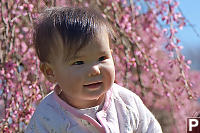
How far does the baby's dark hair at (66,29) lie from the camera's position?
A: 6.00 ft

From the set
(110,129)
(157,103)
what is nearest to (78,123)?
(110,129)

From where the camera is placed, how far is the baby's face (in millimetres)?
1808

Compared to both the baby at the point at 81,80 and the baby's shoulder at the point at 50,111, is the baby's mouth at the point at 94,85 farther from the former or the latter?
the baby's shoulder at the point at 50,111

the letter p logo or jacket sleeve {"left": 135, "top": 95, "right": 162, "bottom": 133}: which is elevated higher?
jacket sleeve {"left": 135, "top": 95, "right": 162, "bottom": 133}

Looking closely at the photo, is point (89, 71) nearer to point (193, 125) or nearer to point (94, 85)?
point (94, 85)

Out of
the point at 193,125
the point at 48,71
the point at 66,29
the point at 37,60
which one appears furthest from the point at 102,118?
the point at 37,60

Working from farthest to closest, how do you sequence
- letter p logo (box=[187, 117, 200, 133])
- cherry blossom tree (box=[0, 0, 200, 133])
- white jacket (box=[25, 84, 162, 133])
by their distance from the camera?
cherry blossom tree (box=[0, 0, 200, 133])
letter p logo (box=[187, 117, 200, 133])
white jacket (box=[25, 84, 162, 133])

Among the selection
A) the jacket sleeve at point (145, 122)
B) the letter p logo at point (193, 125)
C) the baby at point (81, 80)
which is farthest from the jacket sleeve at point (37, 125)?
the letter p logo at point (193, 125)

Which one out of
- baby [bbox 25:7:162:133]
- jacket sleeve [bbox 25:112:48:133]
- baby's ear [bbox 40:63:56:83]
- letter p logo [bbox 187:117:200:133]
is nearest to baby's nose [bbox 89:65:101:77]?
baby [bbox 25:7:162:133]

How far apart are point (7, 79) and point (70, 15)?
114 cm

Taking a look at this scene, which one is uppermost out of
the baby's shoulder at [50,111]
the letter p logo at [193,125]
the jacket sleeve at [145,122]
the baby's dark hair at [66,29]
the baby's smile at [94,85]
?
the baby's dark hair at [66,29]

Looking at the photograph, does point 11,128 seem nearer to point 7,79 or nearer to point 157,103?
point 7,79

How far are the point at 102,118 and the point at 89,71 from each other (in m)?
0.26

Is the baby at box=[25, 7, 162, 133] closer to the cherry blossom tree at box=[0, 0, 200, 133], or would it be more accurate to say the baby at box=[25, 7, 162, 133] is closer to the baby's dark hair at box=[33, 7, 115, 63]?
the baby's dark hair at box=[33, 7, 115, 63]
